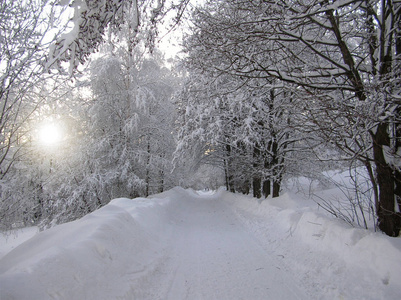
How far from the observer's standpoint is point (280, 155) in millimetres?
9820

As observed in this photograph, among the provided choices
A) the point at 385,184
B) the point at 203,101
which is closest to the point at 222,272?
the point at 385,184

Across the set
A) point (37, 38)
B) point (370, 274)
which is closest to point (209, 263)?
point (370, 274)

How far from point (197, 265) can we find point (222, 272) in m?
0.57

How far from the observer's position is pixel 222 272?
3.94 meters

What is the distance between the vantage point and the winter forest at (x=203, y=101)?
9.51 feet

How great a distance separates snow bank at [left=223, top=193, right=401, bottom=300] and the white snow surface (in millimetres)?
12

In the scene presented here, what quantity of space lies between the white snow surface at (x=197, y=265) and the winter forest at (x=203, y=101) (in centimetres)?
86

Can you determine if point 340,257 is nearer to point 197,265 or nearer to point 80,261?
point 197,265

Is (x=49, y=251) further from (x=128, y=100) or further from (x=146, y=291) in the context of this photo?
(x=128, y=100)

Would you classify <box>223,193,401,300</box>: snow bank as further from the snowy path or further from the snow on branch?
the snow on branch

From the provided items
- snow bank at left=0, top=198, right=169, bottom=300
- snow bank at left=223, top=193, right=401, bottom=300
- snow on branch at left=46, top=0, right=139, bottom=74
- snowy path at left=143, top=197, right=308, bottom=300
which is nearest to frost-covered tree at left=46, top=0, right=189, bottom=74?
snow on branch at left=46, top=0, right=139, bottom=74

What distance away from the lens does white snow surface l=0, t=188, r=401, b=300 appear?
2613mm

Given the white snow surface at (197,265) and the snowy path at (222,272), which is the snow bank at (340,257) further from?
the snowy path at (222,272)

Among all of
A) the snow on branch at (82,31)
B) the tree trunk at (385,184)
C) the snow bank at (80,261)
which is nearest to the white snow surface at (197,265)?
the snow bank at (80,261)
